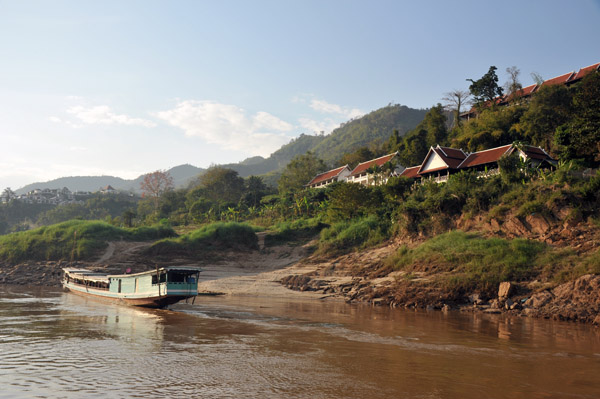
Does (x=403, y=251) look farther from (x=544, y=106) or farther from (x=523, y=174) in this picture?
(x=544, y=106)

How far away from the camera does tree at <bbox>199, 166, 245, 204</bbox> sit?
3083 inches

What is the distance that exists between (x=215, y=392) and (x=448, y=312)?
17866 mm

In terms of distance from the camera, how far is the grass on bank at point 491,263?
80.2ft

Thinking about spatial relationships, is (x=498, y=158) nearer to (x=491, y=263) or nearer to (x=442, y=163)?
(x=442, y=163)

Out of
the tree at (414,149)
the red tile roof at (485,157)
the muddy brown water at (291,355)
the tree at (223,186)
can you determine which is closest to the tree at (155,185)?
the tree at (223,186)

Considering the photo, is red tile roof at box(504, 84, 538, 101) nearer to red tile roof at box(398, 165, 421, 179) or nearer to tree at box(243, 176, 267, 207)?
red tile roof at box(398, 165, 421, 179)

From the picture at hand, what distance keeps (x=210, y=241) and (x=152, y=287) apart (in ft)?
67.8

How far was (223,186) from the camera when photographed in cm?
7950

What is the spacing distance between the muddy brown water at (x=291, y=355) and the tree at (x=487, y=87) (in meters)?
41.5

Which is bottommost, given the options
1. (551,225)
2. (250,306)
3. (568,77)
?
(250,306)

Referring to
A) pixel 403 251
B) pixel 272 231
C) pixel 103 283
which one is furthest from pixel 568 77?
pixel 103 283

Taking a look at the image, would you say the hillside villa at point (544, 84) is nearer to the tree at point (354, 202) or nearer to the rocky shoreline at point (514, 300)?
the tree at point (354, 202)

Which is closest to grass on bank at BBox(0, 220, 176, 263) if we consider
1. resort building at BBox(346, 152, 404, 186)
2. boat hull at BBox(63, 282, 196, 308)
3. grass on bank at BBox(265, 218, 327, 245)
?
boat hull at BBox(63, 282, 196, 308)

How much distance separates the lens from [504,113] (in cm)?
4900
